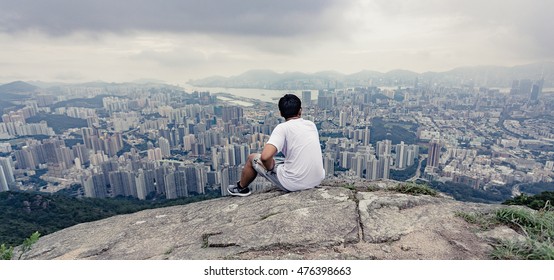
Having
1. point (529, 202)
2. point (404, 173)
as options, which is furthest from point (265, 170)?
point (404, 173)

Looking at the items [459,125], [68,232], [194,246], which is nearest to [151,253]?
[194,246]

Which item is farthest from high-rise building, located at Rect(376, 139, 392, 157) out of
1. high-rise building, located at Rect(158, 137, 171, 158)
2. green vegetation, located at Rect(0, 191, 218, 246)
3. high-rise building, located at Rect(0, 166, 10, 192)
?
high-rise building, located at Rect(0, 166, 10, 192)

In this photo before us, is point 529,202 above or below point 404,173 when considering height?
above

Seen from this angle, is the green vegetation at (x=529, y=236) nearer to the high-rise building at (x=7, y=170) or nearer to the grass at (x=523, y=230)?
the grass at (x=523, y=230)

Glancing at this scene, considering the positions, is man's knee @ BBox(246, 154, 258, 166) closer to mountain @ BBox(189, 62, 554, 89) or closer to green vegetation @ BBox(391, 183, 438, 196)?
green vegetation @ BBox(391, 183, 438, 196)

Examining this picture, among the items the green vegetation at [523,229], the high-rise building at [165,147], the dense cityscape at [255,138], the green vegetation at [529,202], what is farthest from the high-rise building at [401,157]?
the high-rise building at [165,147]

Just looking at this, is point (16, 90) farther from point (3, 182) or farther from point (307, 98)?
point (307, 98)
